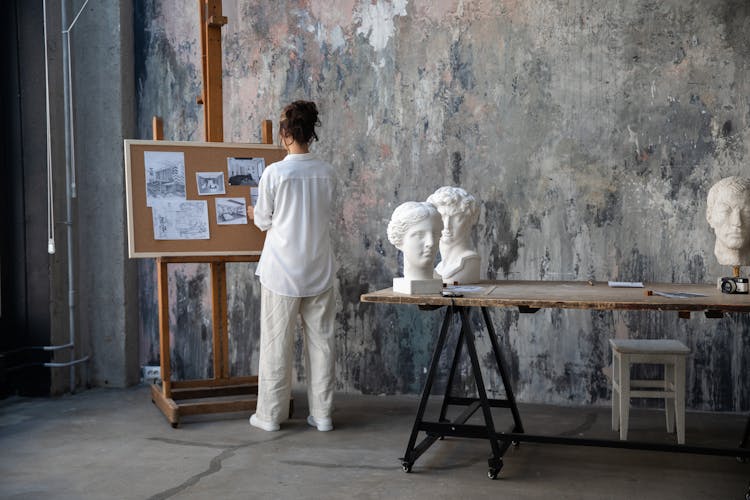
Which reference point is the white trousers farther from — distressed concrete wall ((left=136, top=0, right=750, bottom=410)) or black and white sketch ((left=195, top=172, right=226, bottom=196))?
distressed concrete wall ((left=136, top=0, right=750, bottom=410))

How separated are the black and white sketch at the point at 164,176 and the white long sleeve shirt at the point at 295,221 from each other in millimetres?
628

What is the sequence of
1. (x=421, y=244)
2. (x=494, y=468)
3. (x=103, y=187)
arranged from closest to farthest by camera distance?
(x=494, y=468)
(x=421, y=244)
(x=103, y=187)

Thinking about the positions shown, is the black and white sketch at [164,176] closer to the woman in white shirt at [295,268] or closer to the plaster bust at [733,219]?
the woman in white shirt at [295,268]

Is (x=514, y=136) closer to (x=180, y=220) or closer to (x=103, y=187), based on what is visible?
(x=180, y=220)

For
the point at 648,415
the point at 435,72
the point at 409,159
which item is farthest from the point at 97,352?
the point at 648,415

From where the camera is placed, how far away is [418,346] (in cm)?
546

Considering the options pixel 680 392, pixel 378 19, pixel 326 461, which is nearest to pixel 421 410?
pixel 326 461

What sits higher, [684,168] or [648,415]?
[684,168]

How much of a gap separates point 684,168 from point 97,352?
4288 millimetres

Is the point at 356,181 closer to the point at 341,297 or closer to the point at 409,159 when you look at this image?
the point at 409,159

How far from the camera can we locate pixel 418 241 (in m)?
3.86

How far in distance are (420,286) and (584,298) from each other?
2.52ft

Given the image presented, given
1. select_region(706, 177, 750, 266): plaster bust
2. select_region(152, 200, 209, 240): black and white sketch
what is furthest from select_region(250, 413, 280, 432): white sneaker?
select_region(706, 177, 750, 266): plaster bust

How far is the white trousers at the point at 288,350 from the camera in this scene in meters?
4.45
